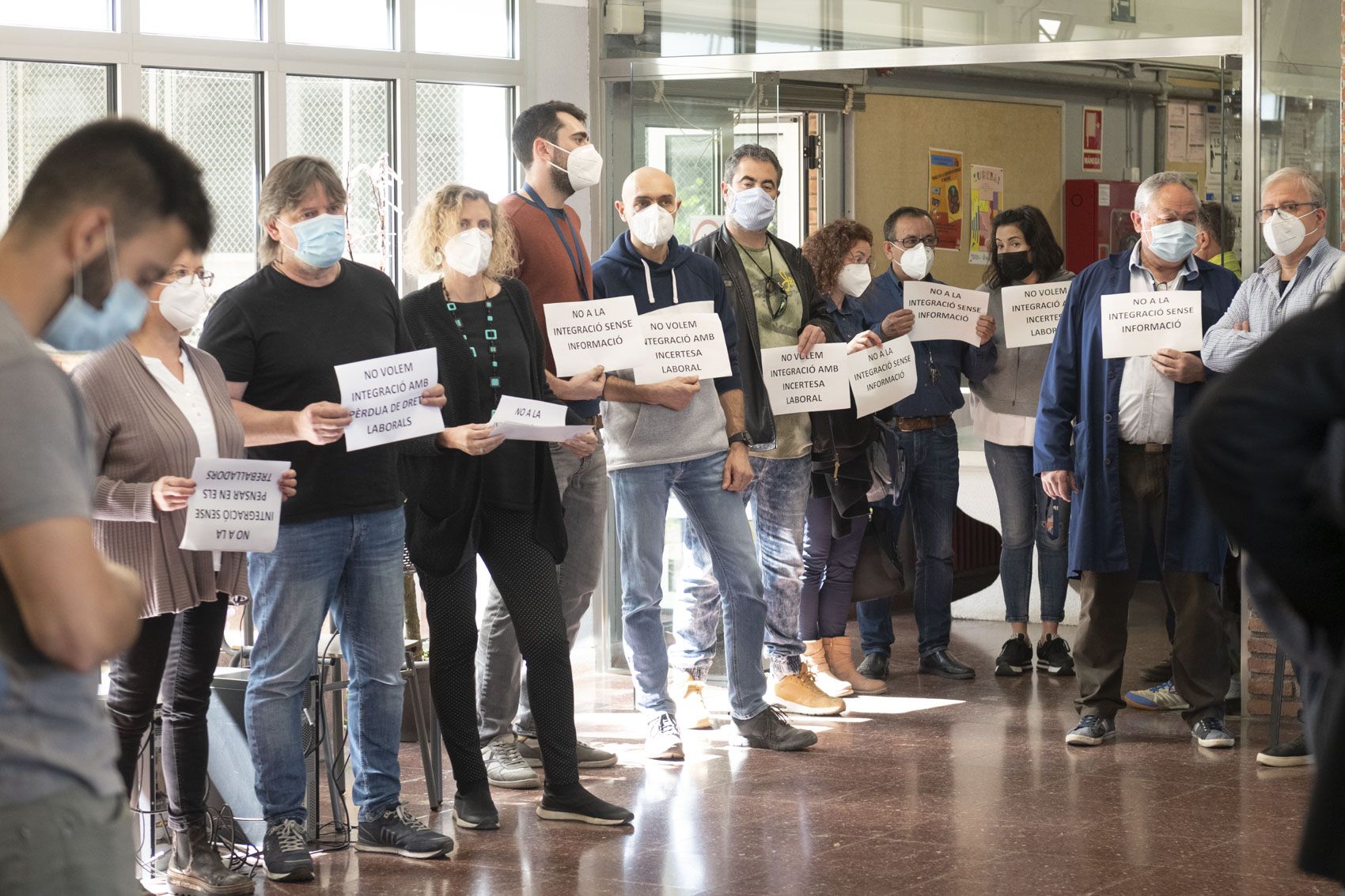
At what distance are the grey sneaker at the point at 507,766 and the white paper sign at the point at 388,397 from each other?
1.31 meters

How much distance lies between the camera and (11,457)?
5.46ft

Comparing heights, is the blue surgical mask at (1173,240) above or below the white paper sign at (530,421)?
above

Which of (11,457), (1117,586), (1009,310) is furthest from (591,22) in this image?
(11,457)

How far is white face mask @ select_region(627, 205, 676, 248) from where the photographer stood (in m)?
5.32

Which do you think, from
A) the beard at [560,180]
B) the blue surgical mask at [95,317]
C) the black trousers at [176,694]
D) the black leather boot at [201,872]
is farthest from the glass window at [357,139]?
the blue surgical mask at [95,317]

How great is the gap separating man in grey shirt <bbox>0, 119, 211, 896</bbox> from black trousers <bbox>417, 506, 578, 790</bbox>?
2.64 metres

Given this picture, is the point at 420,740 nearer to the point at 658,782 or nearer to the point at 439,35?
the point at 658,782

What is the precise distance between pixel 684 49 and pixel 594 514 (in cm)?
269

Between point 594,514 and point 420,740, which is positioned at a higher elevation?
point 594,514

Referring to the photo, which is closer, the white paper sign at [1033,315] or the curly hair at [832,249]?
the curly hair at [832,249]

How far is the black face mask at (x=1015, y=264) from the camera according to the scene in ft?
22.8

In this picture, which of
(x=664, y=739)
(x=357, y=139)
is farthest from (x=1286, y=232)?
(x=357, y=139)

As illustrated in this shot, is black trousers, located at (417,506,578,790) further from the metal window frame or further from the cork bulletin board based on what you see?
the cork bulletin board

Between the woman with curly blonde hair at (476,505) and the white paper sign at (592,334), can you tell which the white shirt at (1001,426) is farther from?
the woman with curly blonde hair at (476,505)
